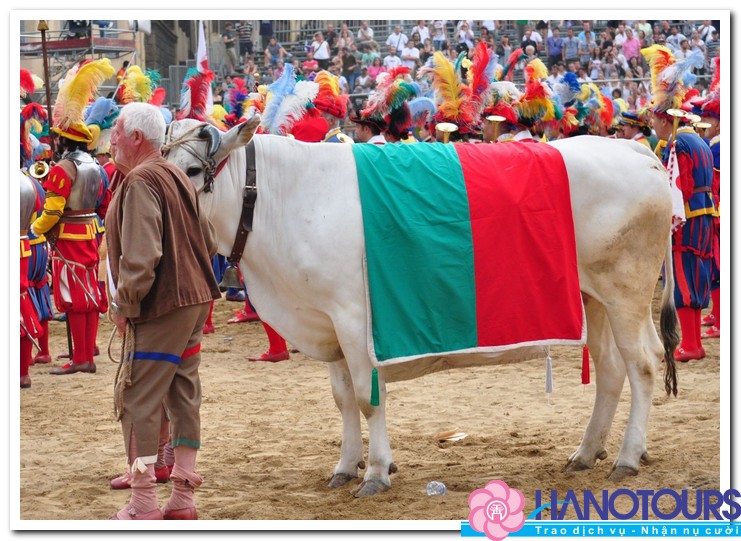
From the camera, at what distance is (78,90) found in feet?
32.1

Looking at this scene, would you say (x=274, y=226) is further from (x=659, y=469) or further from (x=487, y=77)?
(x=487, y=77)

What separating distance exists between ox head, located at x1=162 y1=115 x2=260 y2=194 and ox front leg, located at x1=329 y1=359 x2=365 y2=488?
1.42 meters

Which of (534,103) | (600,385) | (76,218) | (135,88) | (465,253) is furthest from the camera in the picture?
(135,88)

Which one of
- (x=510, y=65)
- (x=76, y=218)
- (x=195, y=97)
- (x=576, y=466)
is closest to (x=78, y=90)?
(x=76, y=218)

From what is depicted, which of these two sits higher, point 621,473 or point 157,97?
point 157,97

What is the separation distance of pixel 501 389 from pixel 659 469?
282cm

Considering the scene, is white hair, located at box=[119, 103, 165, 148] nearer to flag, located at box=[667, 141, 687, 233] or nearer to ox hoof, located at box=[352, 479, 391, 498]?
ox hoof, located at box=[352, 479, 391, 498]

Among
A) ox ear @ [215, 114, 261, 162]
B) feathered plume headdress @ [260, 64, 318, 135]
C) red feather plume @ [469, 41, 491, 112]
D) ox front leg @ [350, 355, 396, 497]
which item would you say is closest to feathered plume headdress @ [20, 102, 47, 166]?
feathered plume headdress @ [260, 64, 318, 135]

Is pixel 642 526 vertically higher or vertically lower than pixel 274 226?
lower

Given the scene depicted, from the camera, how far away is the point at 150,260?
5.23m

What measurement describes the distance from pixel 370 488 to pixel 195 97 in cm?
272

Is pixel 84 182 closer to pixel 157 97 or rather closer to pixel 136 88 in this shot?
pixel 136 88

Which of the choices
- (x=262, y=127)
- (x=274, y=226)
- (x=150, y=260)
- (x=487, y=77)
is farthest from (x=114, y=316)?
(x=487, y=77)

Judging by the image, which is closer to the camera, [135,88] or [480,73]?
[480,73]
